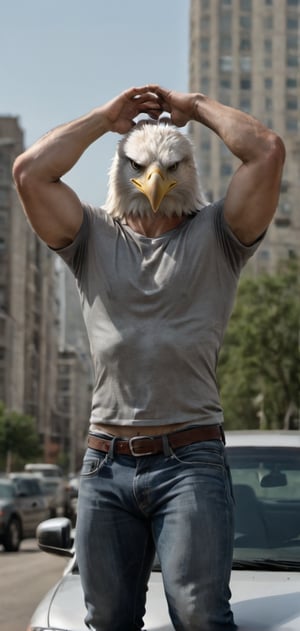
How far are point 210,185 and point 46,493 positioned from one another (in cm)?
8923

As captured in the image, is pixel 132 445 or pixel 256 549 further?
pixel 256 549

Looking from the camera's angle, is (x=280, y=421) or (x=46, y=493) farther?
(x=280, y=421)

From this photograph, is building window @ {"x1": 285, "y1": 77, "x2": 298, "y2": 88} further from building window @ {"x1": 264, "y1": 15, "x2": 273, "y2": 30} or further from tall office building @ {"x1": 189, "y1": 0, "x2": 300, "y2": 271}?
building window @ {"x1": 264, "y1": 15, "x2": 273, "y2": 30}

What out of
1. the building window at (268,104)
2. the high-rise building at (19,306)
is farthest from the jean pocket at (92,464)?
the building window at (268,104)

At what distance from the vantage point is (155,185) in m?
3.31

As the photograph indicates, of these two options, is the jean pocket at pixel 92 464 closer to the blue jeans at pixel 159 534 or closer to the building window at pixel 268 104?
the blue jeans at pixel 159 534

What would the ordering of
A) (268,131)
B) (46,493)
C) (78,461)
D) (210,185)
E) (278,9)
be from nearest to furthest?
(268,131) → (46,493) → (210,185) → (278,9) → (78,461)

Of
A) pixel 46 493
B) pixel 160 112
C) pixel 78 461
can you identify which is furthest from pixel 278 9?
pixel 160 112

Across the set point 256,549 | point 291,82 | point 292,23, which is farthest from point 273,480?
point 292,23

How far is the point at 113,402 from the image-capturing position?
330 centimetres

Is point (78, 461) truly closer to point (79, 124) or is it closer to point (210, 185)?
point (210, 185)

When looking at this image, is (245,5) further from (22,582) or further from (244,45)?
(22,582)

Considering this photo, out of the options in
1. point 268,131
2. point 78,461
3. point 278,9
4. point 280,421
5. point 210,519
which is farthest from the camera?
point 78,461

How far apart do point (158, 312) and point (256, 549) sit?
180 centimetres
